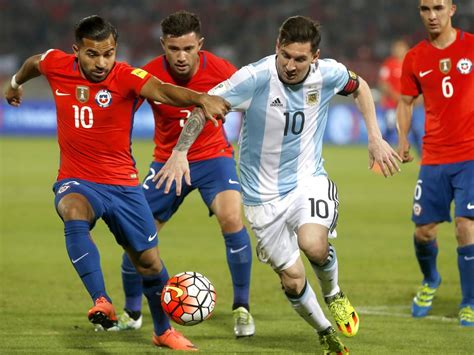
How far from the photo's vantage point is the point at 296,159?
254 inches

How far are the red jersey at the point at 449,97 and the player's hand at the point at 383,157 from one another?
1.76 m

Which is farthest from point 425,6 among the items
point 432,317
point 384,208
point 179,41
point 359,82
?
point 384,208

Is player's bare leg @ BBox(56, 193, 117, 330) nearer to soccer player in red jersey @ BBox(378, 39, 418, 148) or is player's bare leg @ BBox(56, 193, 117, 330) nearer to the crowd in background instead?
soccer player in red jersey @ BBox(378, 39, 418, 148)

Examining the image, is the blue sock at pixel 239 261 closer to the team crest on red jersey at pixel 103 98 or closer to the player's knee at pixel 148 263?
the player's knee at pixel 148 263

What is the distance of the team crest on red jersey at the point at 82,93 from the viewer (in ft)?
21.2

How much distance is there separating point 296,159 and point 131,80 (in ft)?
3.85

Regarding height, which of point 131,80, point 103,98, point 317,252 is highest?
point 131,80

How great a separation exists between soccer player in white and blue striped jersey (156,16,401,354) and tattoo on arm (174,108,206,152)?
0.26 meters

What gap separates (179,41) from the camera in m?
7.18

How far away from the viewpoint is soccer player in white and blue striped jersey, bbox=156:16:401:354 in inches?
241

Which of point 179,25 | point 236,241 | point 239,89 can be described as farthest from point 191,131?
point 236,241

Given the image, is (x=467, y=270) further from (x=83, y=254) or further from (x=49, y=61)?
(x=49, y=61)

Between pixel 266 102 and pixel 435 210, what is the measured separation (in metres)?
2.18

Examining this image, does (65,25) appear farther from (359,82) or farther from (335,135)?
(359,82)
